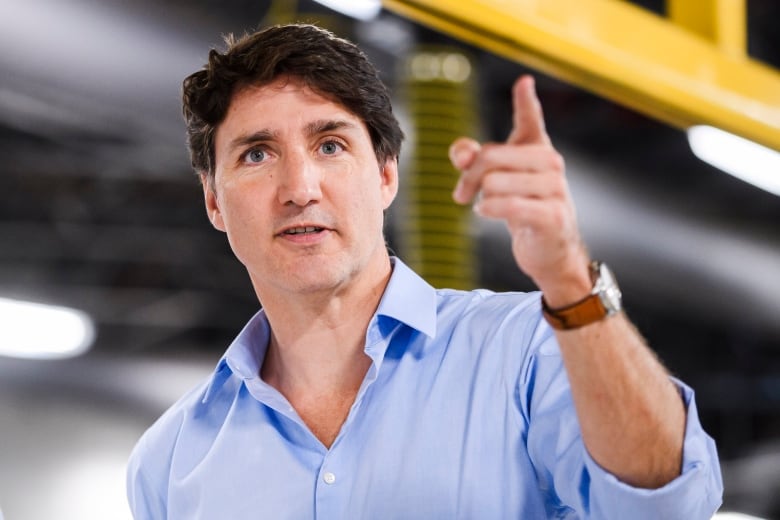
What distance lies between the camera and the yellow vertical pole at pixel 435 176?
12.0ft

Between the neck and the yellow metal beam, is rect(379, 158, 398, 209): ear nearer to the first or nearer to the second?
the neck

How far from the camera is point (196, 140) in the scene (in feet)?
6.44

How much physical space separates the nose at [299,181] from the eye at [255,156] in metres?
0.06

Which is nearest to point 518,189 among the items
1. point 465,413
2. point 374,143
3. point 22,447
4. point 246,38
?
point 465,413

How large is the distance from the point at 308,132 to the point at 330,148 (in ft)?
0.14

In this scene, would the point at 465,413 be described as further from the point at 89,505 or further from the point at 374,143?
the point at 89,505

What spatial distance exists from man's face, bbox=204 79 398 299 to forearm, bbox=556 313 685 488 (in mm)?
482

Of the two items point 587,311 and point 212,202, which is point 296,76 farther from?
point 587,311

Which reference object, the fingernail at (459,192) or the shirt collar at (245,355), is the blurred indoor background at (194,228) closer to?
the shirt collar at (245,355)

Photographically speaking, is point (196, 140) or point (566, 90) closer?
point (196, 140)

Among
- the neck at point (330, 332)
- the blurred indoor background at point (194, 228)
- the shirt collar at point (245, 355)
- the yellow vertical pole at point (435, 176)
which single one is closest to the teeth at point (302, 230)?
the neck at point (330, 332)

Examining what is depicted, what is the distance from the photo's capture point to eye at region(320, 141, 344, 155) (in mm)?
1747

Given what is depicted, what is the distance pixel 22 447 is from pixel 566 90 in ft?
19.2

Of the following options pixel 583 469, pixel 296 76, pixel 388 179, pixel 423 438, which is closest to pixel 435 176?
pixel 388 179
